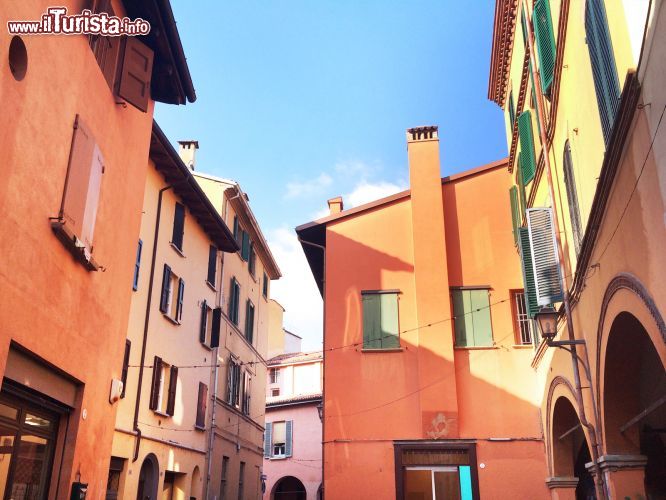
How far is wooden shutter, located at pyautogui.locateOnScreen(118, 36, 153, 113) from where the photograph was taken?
9258mm

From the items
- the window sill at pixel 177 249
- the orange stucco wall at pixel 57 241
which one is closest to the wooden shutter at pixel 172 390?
the window sill at pixel 177 249

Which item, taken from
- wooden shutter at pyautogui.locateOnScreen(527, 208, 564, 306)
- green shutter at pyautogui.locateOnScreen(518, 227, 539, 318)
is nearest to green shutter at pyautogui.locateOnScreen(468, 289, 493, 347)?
green shutter at pyautogui.locateOnScreen(518, 227, 539, 318)

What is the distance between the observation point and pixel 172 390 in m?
17.7

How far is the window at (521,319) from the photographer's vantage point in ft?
53.4

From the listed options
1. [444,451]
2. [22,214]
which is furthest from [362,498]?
[22,214]

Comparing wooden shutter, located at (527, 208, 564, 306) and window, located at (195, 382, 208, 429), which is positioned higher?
wooden shutter, located at (527, 208, 564, 306)

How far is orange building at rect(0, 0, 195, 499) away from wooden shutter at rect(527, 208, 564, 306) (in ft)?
21.8

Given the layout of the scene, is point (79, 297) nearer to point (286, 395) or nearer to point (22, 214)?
point (22, 214)

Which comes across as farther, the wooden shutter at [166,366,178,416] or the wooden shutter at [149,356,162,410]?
the wooden shutter at [166,366,178,416]

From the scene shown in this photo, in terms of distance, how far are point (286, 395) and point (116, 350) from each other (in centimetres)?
3074

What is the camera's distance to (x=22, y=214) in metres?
6.35

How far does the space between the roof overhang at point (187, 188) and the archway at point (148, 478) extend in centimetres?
721

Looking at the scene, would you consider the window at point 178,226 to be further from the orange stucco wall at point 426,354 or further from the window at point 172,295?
the orange stucco wall at point 426,354

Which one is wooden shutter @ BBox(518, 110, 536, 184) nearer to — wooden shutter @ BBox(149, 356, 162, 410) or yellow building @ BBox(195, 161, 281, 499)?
wooden shutter @ BBox(149, 356, 162, 410)
